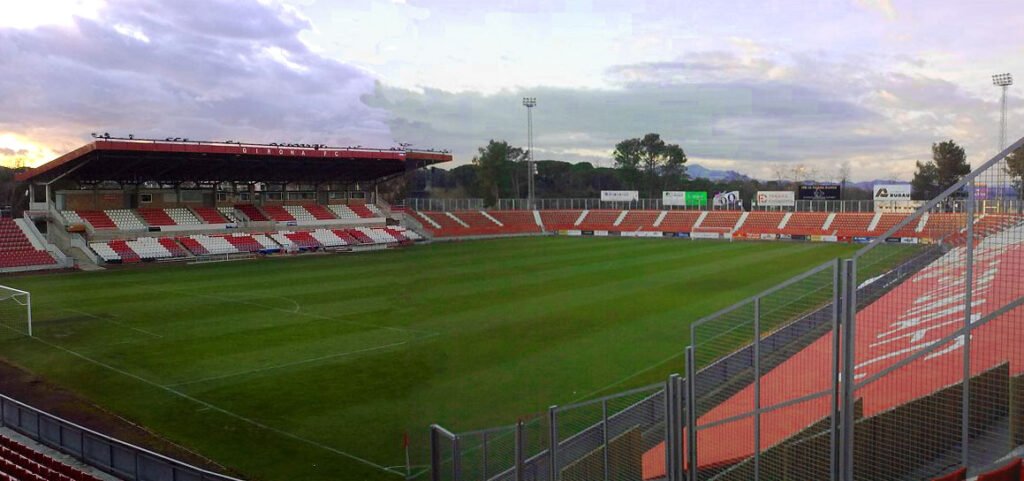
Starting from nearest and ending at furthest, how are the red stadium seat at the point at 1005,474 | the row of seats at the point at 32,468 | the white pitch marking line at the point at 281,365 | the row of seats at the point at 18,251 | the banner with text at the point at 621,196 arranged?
1. the red stadium seat at the point at 1005,474
2. the row of seats at the point at 32,468
3. the white pitch marking line at the point at 281,365
4. the row of seats at the point at 18,251
5. the banner with text at the point at 621,196

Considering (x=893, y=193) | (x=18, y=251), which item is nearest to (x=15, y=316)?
(x=18, y=251)

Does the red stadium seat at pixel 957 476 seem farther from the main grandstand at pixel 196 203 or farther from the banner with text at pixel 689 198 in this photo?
the banner with text at pixel 689 198

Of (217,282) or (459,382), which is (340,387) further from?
(217,282)

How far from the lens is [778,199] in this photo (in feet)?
223

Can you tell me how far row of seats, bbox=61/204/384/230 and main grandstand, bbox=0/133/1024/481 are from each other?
1.05 feet

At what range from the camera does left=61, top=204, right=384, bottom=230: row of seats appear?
46.6m

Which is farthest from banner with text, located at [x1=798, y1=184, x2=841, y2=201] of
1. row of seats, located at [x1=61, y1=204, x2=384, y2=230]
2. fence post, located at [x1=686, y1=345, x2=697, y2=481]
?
fence post, located at [x1=686, y1=345, x2=697, y2=481]

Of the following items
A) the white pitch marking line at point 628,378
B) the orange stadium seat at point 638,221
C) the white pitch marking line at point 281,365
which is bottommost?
the white pitch marking line at point 281,365

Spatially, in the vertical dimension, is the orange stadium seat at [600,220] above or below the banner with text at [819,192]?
below

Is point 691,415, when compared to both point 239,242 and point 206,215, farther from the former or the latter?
point 206,215

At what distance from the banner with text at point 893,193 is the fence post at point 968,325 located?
2567 inches

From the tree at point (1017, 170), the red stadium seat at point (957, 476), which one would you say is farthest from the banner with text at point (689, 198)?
the red stadium seat at point (957, 476)

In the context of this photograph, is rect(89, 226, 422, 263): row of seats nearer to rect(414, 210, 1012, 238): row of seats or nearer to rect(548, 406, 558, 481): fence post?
rect(414, 210, 1012, 238): row of seats

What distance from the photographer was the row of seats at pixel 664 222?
6281 cm
